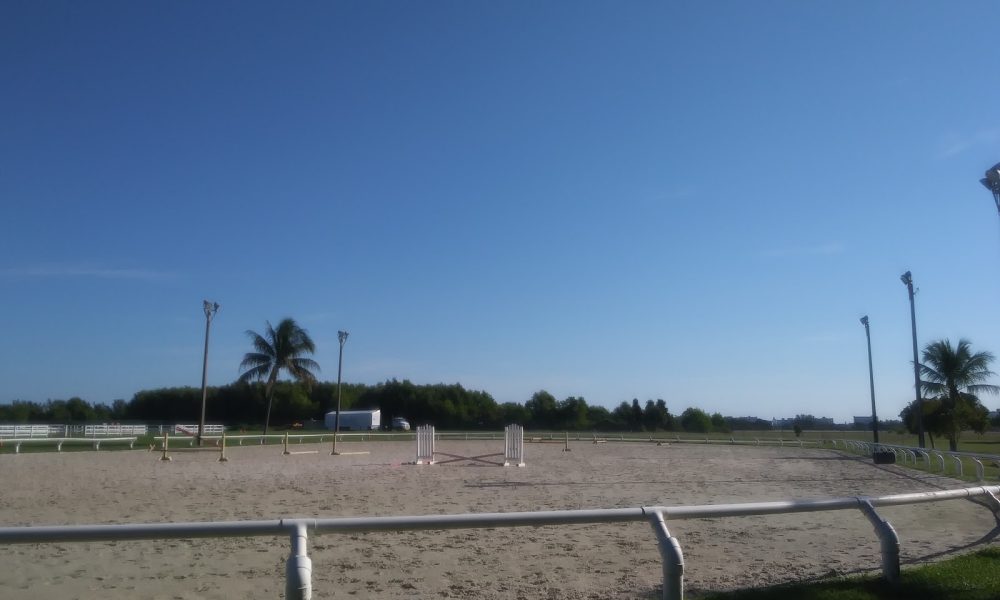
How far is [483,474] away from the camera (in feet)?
76.9

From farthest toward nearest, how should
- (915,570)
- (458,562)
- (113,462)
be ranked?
(113,462) < (458,562) < (915,570)

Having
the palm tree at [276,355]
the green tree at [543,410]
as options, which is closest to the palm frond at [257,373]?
the palm tree at [276,355]

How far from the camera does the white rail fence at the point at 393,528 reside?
4375mm

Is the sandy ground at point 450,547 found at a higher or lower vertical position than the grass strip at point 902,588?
lower

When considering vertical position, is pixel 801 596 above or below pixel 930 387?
below

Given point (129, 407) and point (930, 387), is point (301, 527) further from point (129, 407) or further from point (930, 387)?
point (129, 407)

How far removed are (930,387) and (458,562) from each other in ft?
142

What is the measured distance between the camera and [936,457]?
23859 mm

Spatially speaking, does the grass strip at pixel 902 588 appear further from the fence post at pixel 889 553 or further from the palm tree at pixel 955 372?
the palm tree at pixel 955 372

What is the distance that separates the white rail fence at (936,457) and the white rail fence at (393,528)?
14474 mm

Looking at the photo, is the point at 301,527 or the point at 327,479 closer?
the point at 301,527

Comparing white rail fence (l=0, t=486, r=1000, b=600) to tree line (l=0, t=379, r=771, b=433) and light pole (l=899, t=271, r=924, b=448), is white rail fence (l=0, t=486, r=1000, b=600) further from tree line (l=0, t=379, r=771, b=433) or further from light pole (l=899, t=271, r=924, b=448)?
tree line (l=0, t=379, r=771, b=433)

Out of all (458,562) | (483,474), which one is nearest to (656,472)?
(483,474)

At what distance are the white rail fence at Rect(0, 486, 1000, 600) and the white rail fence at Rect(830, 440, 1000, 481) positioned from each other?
47.5 feet
